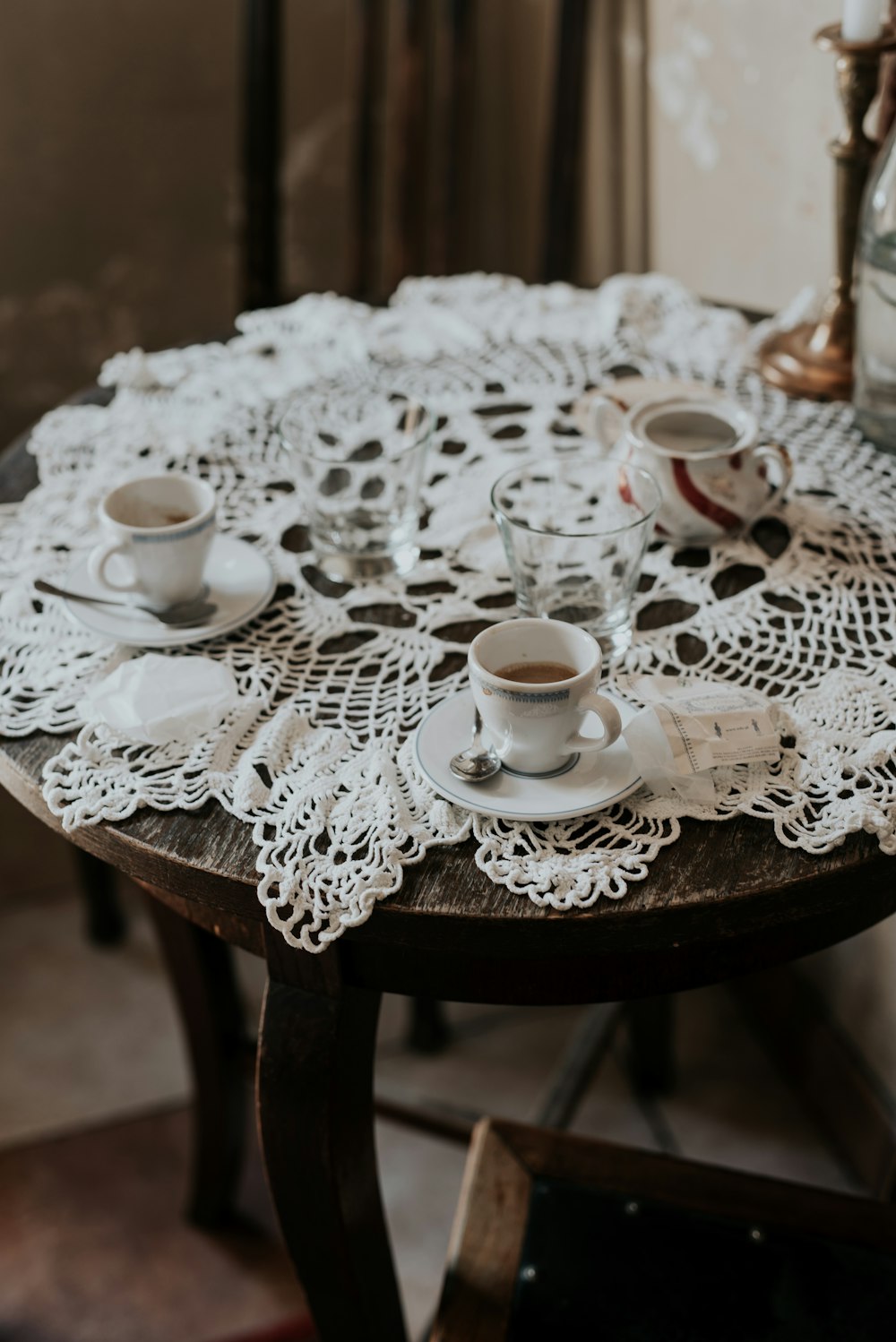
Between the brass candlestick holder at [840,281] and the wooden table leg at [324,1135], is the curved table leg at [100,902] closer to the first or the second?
the wooden table leg at [324,1135]

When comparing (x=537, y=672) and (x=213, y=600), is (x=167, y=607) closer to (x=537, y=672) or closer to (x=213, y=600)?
(x=213, y=600)

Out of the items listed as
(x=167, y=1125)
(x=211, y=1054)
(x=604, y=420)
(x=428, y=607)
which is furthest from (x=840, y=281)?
(x=167, y=1125)

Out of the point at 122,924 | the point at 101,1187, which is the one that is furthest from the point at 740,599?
the point at 122,924

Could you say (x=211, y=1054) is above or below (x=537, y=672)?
below

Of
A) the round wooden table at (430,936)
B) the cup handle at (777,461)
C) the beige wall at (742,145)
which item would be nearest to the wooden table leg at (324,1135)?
the round wooden table at (430,936)

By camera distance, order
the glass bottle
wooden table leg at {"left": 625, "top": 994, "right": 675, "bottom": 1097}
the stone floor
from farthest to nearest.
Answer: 1. wooden table leg at {"left": 625, "top": 994, "right": 675, "bottom": 1097}
2. the stone floor
3. the glass bottle

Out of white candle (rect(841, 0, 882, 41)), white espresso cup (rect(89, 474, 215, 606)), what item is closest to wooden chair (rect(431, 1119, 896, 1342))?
white espresso cup (rect(89, 474, 215, 606))

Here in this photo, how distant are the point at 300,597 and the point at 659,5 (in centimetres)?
116

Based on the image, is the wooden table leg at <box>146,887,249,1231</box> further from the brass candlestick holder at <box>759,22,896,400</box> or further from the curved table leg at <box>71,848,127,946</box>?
the brass candlestick holder at <box>759,22,896,400</box>

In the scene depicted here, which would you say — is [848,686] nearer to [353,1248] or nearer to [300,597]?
[300,597]

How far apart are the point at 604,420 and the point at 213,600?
36cm

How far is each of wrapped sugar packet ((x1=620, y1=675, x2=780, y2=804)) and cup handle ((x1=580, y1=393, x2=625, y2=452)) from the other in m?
0.35

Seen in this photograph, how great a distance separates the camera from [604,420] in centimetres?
102

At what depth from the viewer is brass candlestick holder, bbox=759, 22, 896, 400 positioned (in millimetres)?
1042
